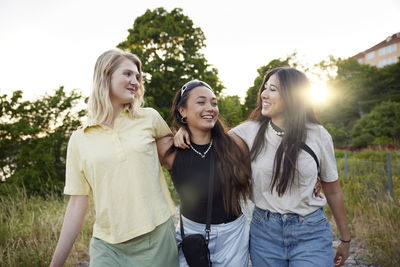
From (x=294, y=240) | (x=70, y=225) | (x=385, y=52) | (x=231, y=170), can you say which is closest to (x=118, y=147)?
(x=70, y=225)

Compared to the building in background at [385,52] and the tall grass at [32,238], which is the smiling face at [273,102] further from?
the building in background at [385,52]

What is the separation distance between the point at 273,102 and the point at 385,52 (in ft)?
210

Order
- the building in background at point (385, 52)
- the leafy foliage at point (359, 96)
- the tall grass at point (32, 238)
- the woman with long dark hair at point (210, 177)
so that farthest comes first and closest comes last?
the building in background at point (385, 52)
the leafy foliage at point (359, 96)
the tall grass at point (32, 238)
the woman with long dark hair at point (210, 177)

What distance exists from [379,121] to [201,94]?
1954 cm

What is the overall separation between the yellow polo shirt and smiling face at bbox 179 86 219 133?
1.68ft

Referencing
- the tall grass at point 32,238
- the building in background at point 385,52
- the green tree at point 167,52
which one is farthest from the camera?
the building in background at point 385,52

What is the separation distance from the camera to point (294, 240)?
2.11m

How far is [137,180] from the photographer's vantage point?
1.89 m

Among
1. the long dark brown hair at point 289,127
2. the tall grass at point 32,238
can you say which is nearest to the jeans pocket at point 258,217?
the long dark brown hair at point 289,127

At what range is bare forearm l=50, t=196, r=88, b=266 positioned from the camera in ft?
6.32

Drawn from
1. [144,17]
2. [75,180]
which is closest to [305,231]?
[75,180]

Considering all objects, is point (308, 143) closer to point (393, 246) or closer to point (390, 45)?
point (393, 246)

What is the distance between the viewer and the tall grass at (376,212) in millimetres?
3735

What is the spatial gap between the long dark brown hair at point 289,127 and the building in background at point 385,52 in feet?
196
